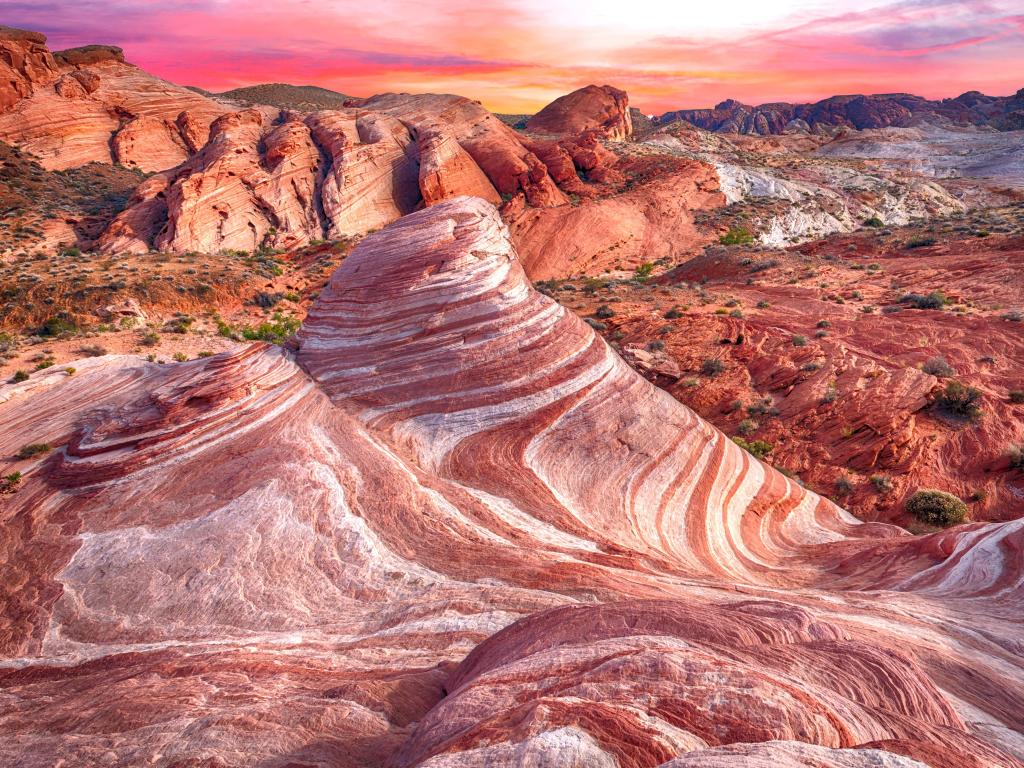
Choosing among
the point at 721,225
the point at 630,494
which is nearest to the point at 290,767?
the point at 630,494

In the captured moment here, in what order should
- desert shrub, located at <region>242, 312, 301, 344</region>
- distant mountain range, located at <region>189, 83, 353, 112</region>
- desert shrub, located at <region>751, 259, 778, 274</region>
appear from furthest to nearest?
1. distant mountain range, located at <region>189, 83, 353, 112</region>
2. desert shrub, located at <region>751, 259, 778, 274</region>
3. desert shrub, located at <region>242, 312, 301, 344</region>

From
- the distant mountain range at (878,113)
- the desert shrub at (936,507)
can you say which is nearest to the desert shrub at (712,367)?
the desert shrub at (936,507)

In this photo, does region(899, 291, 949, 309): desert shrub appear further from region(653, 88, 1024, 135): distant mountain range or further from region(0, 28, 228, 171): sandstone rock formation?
region(653, 88, 1024, 135): distant mountain range

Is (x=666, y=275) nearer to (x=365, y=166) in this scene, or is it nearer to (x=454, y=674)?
(x=365, y=166)

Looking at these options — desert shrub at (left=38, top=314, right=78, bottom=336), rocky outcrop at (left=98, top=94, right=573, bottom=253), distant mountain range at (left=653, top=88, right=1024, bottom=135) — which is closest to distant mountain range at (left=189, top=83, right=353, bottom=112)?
rocky outcrop at (left=98, top=94, right=573, bottom=253)

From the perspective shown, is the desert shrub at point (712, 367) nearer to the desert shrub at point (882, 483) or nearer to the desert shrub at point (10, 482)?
the desert shrub at point (882, 483)

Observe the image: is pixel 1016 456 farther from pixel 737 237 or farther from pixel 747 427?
pixel 737 237
